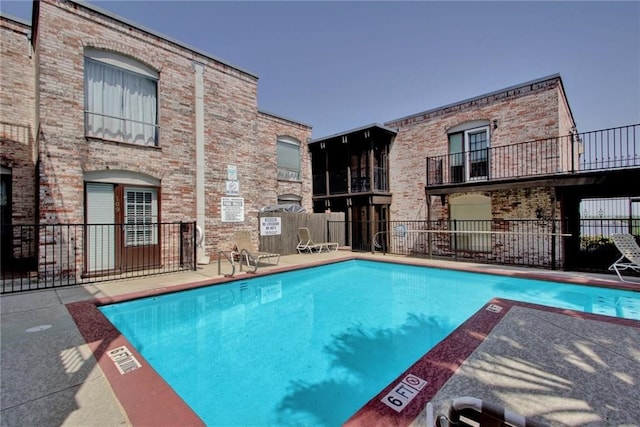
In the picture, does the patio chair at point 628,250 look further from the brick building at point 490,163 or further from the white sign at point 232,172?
the white sign at point 232,172

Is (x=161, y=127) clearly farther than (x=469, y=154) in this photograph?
No

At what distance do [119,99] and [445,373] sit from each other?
10.2 metres

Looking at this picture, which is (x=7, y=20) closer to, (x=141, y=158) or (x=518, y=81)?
(x=141, y=158)

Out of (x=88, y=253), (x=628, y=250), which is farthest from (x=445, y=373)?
(x=88, y=253)

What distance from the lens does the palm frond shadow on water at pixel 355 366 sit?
277 cm

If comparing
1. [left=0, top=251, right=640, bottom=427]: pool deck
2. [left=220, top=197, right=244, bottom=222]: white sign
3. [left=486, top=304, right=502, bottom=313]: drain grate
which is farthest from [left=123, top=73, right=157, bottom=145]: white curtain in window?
[left=486, top=304, right=502, bottom=313]: drain grate

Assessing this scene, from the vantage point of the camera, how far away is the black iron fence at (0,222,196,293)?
682 cm

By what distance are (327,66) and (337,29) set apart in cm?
242

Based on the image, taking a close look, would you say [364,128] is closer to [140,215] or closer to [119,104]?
[119,104]

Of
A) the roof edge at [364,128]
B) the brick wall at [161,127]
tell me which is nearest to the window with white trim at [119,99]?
the brick wall at [161,127]

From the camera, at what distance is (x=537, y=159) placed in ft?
32.4

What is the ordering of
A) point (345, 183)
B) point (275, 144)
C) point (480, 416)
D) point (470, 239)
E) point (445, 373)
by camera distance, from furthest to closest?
point (345, 183) → point (275, 144) → point (470, 239) → point (445, 373) → point (480, 416)

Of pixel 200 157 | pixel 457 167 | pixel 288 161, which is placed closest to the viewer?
pixel 200 157

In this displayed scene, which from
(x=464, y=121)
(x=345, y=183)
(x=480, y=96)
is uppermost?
(x=480, y=96)
